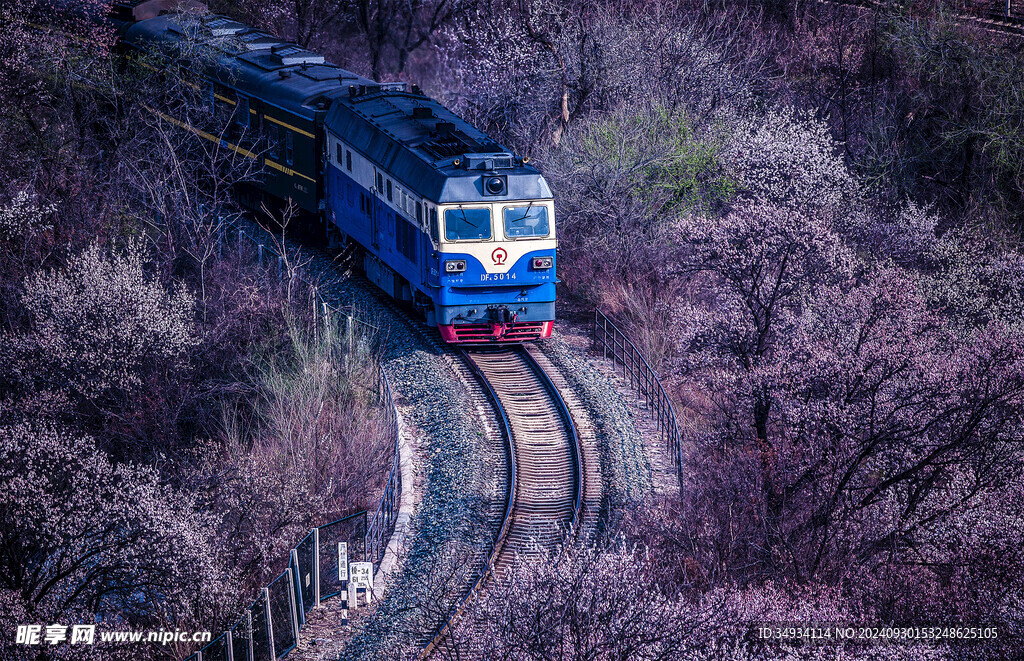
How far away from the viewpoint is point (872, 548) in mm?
20297

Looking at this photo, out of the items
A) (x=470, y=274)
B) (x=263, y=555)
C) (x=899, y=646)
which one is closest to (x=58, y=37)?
(x=470, y=274)

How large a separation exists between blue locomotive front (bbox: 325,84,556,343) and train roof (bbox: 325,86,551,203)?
0.03 meters

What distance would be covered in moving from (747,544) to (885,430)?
383 cm

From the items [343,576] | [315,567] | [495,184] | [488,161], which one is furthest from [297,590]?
[488,161]

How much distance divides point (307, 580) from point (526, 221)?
31.9 feet

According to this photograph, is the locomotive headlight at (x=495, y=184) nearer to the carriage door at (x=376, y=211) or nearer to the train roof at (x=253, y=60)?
the carriage door at (x=376, y=211)

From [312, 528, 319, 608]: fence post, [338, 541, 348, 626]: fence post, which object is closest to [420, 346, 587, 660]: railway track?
[338, 541, 348, 626]: fence post

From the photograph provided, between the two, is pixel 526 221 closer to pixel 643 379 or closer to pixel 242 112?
Result: pixel 643 379

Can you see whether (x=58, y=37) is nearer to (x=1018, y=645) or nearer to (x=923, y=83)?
(x=923, y=83)

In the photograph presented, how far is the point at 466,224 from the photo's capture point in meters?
26.0

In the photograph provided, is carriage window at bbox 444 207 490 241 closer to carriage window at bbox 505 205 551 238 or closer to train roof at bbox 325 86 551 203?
train roof at bbox 325 86 551 203

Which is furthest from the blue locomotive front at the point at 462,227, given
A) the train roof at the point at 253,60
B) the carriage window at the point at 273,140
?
the carriage window at the point at 273,140

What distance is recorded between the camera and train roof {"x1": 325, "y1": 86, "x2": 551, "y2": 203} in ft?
85.4

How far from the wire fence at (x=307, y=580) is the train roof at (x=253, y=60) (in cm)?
1020
